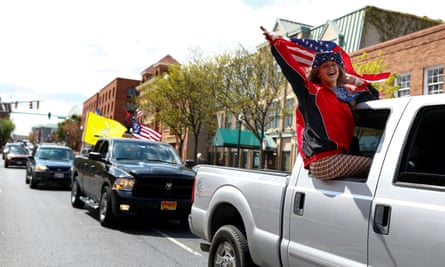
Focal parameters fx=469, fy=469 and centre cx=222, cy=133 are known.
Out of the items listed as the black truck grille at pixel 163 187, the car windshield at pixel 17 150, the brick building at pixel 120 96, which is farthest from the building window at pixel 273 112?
the brick building at pixel 120 96

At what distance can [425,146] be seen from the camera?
3312 mm

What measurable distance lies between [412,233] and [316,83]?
5.25 feet

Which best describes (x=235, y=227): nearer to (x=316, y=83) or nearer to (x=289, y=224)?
(x=289, y=224)

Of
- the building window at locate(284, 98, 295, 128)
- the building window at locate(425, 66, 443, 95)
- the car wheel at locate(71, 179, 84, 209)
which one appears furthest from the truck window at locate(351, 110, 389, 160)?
the building window at locate(284, 98, 295, 128)

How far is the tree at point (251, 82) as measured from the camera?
28.9 m

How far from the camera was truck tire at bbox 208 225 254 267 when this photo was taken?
4.45 metres

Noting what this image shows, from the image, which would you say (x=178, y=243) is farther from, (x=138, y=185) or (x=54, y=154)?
(x=54, y=154)

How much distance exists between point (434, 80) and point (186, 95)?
1819cm

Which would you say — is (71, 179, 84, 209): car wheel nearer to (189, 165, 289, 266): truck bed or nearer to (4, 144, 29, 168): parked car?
(189, 165, 289, 266): truck bed

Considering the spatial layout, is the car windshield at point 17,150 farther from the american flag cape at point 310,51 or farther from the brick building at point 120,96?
the brick building at point 120,96

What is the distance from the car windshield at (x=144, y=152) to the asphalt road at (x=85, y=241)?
1.43 m

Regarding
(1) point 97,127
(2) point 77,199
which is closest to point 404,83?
Result: (1) point 97,127

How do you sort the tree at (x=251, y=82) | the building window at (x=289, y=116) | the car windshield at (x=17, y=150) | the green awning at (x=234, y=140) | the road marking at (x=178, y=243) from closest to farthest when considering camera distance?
the road marking at (x=178, y=243) → the tree at (x=251, y=82) → the building window at (x=289, y=116) → the car windshield at (x=17, y=150) → the green awning at (x=234, y=140)

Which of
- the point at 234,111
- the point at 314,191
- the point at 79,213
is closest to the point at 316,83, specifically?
the point at 314,191
